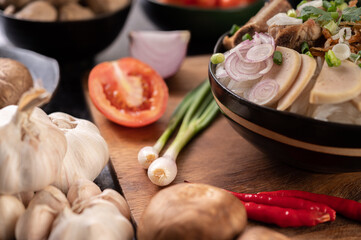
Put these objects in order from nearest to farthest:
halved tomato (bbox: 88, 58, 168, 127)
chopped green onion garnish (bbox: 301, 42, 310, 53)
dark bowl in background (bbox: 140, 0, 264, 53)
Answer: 1. chopped green onion garnish (bbox: 301, 42, 310, 53)
2. halved tomato (bbox: 88, 58, 168, 127)
3. dark bowl in background (bbox: 140, 0, 264, 53)

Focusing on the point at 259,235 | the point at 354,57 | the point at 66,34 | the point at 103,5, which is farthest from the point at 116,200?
the point at 103,5

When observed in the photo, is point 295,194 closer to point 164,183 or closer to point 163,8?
point 164,183

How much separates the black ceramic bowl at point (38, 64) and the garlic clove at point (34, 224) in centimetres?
102

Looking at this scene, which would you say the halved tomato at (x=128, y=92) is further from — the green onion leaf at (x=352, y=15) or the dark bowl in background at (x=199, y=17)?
the green onion leaf at (x=352, y=15)

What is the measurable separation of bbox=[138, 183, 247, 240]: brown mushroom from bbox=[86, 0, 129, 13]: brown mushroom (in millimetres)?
1671

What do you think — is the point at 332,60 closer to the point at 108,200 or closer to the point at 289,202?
the point at 289,202

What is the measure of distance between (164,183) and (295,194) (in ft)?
Result: 1.73

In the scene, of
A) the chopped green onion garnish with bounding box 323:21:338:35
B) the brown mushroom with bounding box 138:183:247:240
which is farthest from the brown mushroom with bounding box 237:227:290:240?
the chopped green onion garnish with bounding box 323:21:338:35

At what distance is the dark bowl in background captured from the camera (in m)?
3.11

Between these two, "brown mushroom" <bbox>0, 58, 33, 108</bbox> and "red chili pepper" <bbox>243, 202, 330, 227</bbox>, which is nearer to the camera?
"red chili pepper" <bbox>243, 202, 330, 227</bbox>

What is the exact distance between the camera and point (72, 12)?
8.86ft

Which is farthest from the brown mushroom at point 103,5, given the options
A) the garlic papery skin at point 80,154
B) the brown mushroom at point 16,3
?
the garlic papery skin at point 80,154

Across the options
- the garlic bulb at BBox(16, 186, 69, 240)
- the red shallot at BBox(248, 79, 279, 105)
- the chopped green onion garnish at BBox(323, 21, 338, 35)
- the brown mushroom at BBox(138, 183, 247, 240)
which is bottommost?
the garlic bulb at BBox(16, 186, 69, 240)

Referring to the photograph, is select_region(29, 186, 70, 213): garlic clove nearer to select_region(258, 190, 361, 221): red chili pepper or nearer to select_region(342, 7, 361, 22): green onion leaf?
select_region(258, 190, 361, 221): red chili pepper
